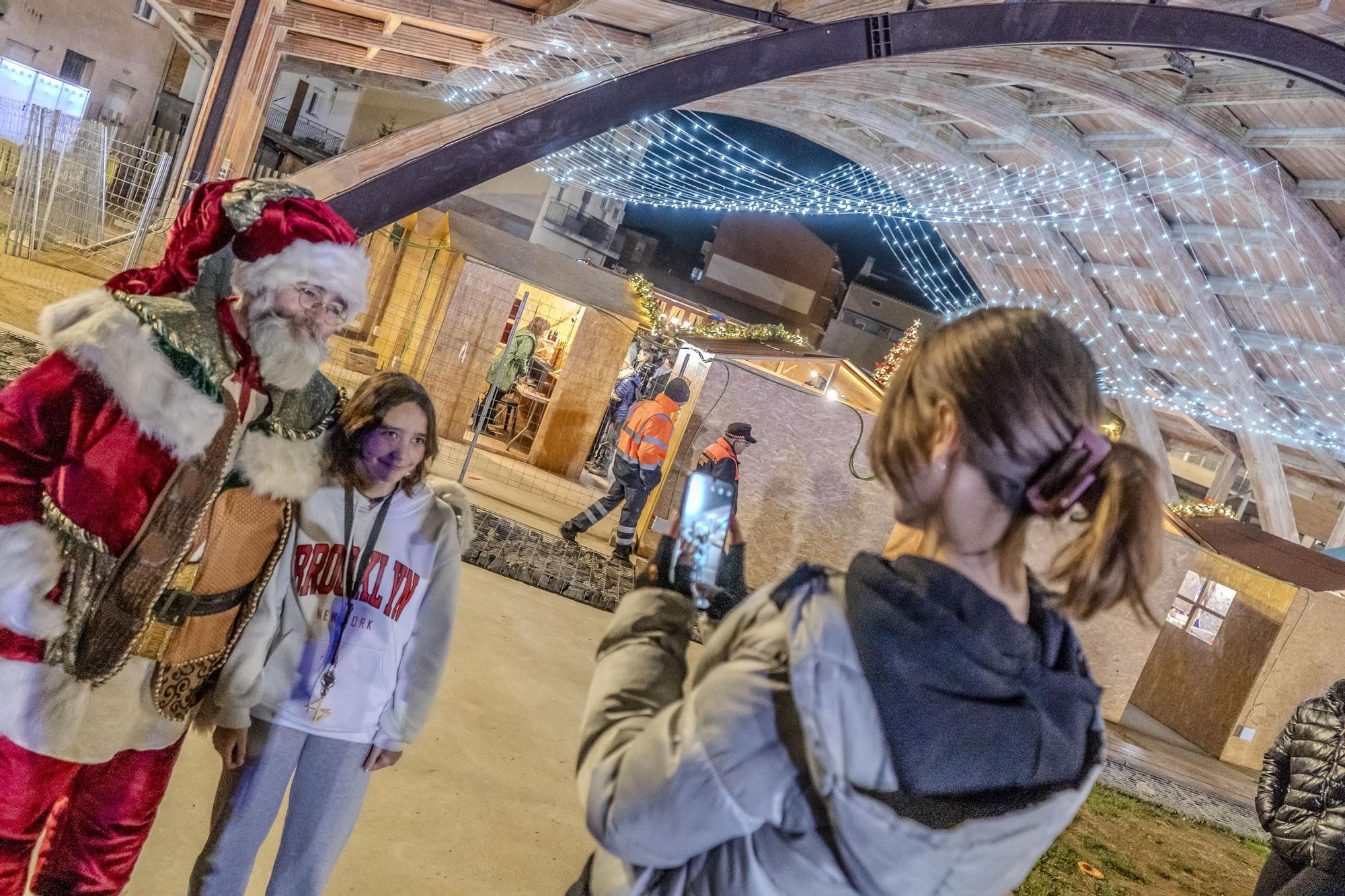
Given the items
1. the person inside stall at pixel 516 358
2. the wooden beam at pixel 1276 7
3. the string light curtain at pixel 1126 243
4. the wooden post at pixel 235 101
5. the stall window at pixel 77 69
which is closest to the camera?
the wooden post at pixel 235 101

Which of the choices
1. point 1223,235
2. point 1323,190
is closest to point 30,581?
point 1323,190

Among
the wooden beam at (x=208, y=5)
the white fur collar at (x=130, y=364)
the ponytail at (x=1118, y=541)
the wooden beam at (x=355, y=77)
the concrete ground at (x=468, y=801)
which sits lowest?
the concrete ground at (x=468, y=801)

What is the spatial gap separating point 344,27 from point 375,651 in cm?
653

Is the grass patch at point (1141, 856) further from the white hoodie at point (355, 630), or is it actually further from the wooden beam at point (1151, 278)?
the wooden beam at point (1151, 278)

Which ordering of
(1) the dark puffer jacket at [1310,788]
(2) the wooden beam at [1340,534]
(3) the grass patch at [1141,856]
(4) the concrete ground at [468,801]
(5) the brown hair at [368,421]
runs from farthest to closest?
1. (2) the wooden beam at [1340,534]
2. (3) the grass patch at [1141,856]
3. (1) the dark puffer jacket at [1310,788]
4. (4) the concrete ground at [468,801]
5. (5) the brown hair at [368,421]

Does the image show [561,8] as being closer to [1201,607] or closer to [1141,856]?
[1141,856]

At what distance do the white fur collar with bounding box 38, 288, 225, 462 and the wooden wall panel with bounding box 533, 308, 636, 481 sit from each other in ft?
28.4

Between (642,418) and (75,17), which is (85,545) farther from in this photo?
(75,17)

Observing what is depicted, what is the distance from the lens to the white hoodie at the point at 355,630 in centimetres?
206

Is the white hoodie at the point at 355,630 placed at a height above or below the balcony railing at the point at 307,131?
below

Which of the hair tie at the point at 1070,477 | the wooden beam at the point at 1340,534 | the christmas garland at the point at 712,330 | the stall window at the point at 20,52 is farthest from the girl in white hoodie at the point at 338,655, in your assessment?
the stall window at the point at 20,52

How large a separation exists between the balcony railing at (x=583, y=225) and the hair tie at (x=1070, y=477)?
23.2 m

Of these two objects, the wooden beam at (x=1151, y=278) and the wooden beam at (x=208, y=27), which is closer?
the wooden beam at (x=208, y=27)

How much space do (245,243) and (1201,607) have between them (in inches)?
420
